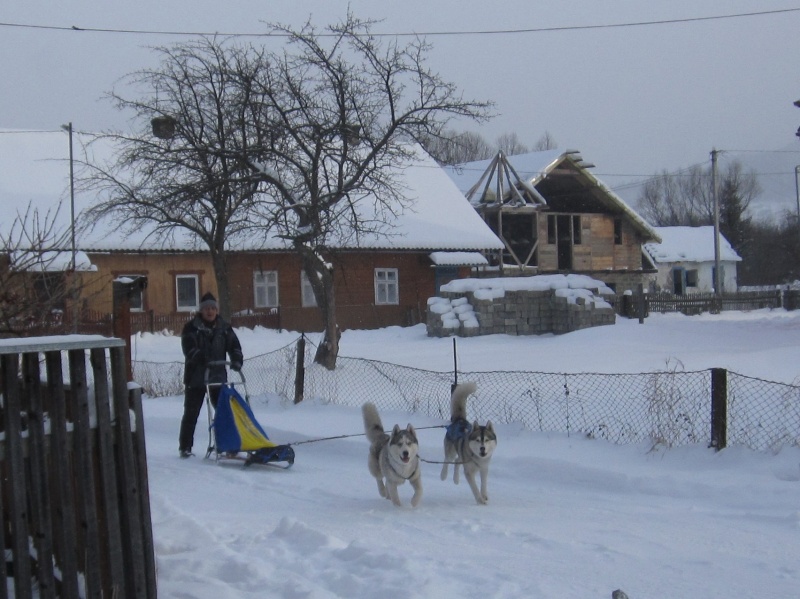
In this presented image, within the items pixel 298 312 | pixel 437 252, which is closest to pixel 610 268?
pixel 437 252

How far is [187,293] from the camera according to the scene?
32.9m

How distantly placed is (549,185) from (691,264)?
20.8 metres

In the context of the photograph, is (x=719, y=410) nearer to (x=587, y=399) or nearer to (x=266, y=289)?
(x=587, y=399)

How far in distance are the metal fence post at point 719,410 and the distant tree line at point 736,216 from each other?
40.6 m

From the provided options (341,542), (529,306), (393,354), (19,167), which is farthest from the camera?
(19,167)

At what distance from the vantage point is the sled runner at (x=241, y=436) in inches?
401

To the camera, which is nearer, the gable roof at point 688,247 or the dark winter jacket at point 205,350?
the dark winter jacket at point 205,350

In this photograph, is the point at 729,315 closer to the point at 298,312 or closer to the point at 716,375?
the point at 298,312

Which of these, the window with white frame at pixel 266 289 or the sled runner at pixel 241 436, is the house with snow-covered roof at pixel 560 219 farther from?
the sled runner at pixel 241 436

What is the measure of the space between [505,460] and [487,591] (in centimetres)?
467

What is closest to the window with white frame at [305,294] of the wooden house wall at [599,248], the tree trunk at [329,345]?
the tree trunk at [329,345]

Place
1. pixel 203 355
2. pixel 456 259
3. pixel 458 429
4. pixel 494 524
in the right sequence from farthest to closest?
pixel 456 259 → pixel 203 355 → pixel 458 429 → pixel 494 524

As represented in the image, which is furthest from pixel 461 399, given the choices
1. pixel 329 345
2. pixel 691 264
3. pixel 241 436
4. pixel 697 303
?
pixel 691 264

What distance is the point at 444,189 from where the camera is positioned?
38312mm
